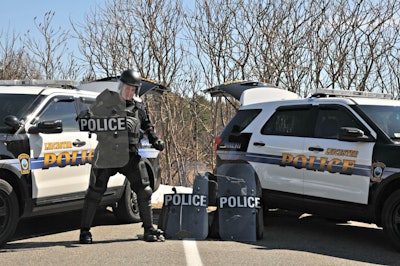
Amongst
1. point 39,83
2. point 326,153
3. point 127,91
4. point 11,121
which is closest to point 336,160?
point 326,153

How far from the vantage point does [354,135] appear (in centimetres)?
575

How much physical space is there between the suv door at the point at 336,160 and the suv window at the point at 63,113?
2.99 m

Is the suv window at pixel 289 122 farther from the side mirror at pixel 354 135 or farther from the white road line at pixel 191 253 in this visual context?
the white road line at pixel 191 253

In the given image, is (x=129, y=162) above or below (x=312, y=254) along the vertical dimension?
above

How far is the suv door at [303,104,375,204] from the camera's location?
18.9ft

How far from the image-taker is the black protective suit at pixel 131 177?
572 centimetres

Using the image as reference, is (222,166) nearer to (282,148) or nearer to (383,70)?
(282,148)

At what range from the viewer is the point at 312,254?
539cm

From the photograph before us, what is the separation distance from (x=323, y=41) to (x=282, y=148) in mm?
8095

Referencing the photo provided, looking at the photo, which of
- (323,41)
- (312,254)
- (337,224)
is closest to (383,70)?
(323,41)

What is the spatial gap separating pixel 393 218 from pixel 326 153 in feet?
3.68

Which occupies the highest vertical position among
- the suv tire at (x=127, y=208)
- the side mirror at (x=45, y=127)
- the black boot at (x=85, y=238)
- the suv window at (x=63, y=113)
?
the suv window at (x=63, y=113)

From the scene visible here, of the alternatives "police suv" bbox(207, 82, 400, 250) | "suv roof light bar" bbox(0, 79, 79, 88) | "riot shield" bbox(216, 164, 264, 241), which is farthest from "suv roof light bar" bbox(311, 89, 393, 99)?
"suv roof light bar" bbox(0, 79, 79, 88)

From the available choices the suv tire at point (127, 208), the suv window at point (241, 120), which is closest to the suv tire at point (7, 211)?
the suv tire at point (127, 208)
